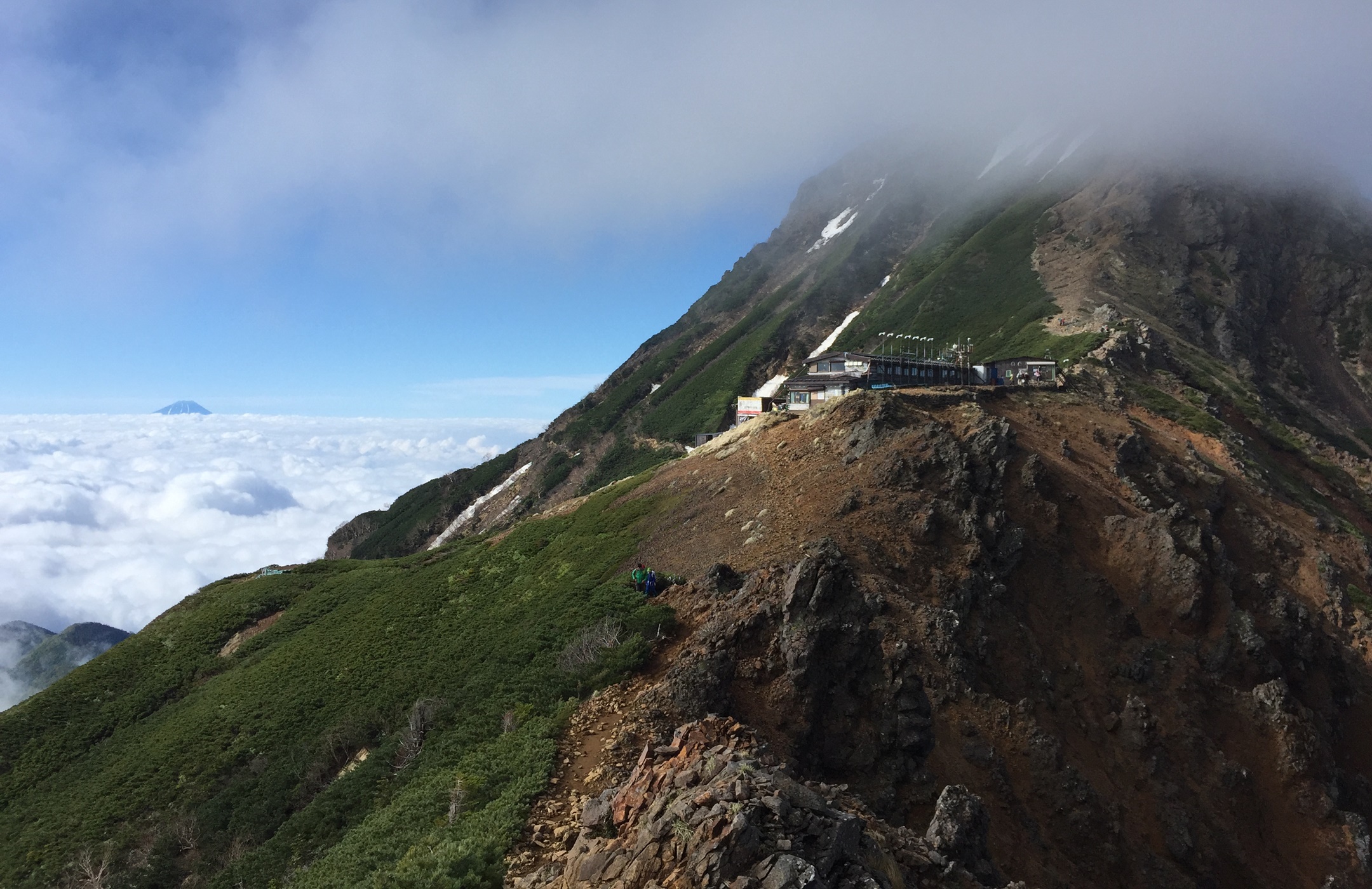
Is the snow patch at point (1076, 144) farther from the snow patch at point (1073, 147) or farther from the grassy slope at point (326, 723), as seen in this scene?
the grassy slope at point (326, 723)

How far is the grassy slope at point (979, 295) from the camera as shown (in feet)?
306

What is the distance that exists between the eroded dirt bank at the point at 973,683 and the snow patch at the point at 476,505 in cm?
8134

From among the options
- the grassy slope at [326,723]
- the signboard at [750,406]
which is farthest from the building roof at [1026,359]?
the grassy slope at [326,723]

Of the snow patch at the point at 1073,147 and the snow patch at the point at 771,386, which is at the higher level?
the snow patch at the point at 1073,147

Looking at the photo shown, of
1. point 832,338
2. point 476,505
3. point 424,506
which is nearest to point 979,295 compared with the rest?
point 832,338

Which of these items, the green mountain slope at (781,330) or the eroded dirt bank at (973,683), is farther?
the green mountain slope at (781,330)

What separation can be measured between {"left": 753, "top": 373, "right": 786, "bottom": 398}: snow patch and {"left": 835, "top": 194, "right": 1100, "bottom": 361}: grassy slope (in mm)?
12445

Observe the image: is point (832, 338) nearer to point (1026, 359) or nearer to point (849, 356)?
point (849, 356)

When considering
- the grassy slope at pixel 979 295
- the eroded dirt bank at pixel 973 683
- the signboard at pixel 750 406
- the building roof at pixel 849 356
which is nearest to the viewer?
the eroded dirt bank at pixel 973 683

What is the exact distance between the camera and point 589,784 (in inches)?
729

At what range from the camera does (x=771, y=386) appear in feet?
409

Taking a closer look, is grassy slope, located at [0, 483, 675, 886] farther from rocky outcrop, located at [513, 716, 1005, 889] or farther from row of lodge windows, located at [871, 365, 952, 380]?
row of lodge windows, located at [871, 365, 952, 380]

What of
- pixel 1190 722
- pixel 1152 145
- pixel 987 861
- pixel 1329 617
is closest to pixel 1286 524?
pixel 1329 617

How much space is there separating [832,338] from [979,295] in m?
27.9
